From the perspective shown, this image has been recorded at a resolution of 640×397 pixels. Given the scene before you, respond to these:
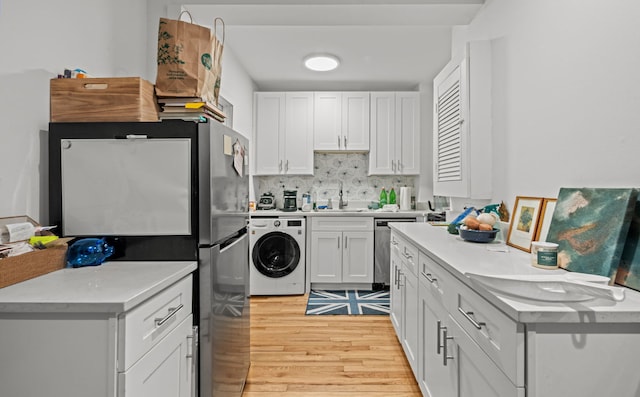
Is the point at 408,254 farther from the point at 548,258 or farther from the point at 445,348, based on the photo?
the point at 548,258

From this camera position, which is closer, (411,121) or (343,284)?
(343,284)

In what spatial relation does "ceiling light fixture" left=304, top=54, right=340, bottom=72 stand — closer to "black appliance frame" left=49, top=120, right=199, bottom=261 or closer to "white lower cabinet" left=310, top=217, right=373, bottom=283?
"white lower cabinet" left=310, top=217, right=373, bottom=283

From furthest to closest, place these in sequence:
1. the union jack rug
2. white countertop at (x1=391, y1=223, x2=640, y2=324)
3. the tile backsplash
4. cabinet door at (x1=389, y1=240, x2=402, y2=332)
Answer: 1. the tile backsplash
2. the union jack rug
3. cabinet door at (x1=389, y1=240, x2=402, y2=332)
4. white countertop at (x1=391, y1=223, x2=640, y2=324)

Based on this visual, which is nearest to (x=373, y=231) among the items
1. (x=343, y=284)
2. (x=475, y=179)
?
(x=343, y=284)

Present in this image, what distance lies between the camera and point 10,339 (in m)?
0.85

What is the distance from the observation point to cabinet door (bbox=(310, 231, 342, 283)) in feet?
12.2

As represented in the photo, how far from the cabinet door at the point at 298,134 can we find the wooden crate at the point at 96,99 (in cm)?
279

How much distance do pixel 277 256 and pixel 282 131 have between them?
158 centimetres

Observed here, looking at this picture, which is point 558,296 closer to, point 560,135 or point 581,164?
point 581,164

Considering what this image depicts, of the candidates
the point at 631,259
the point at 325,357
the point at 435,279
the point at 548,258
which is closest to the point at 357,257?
the point at 325,357

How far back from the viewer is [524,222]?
5.21 ft

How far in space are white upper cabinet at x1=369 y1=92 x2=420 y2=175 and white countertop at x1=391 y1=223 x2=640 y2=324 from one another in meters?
2.09

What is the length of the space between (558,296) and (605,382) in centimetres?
23

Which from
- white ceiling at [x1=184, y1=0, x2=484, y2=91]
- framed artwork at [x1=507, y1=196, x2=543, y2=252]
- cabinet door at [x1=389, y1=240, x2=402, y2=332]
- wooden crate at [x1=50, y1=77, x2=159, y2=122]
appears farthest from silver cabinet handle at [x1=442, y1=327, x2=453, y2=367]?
white ceiling at [x1=184, y1=0, x2=484, y2=91]
